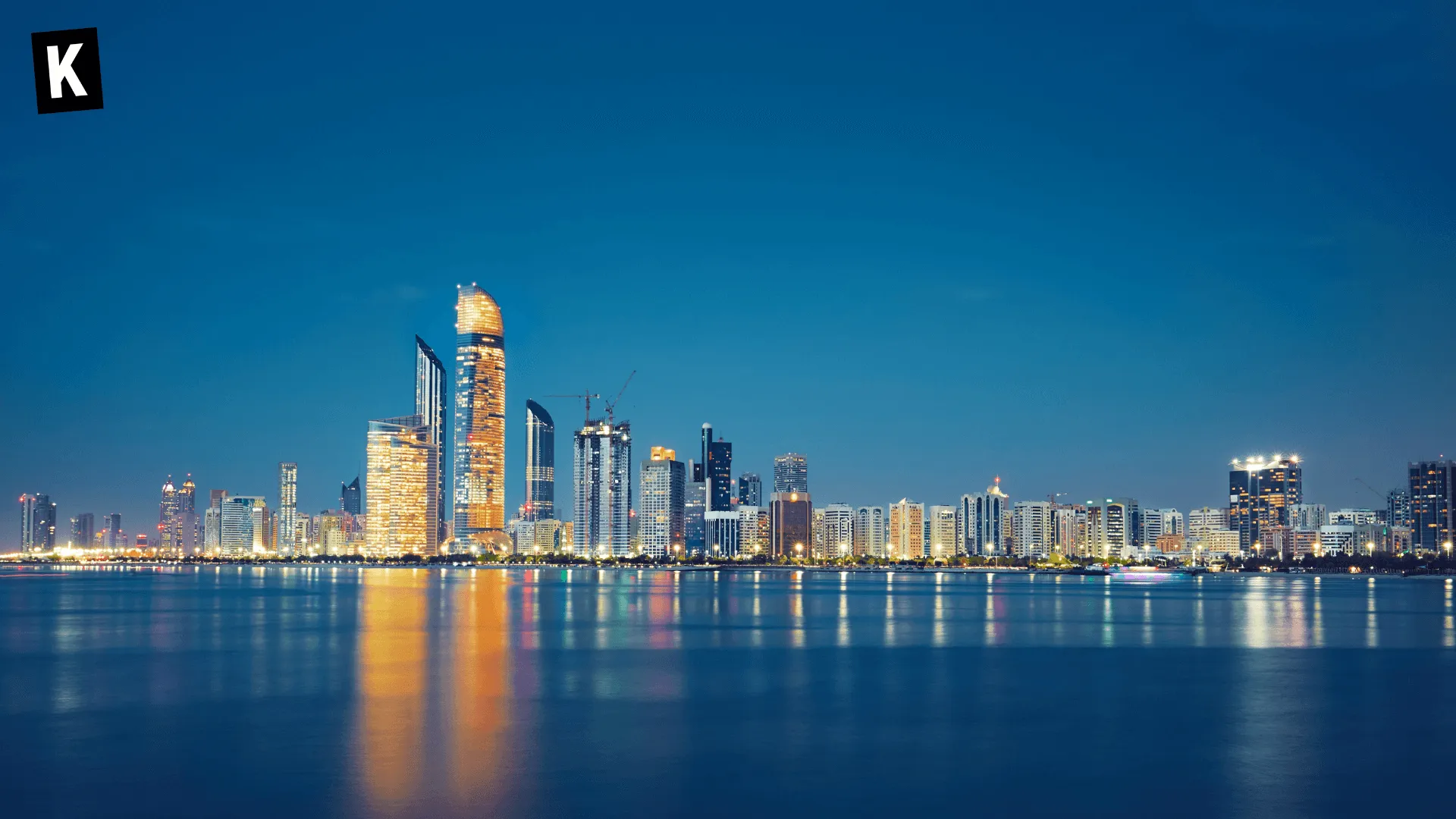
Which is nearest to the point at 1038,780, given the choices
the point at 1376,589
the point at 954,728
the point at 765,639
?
the point at 954,728

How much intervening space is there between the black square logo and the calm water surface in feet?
47.1

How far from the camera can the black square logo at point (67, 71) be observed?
12.1m

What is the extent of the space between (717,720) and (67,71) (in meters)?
26.6

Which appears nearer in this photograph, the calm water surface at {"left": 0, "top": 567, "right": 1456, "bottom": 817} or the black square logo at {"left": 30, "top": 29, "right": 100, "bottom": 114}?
the black square logo at {"left": 30, "top": 29, "right": 100, "bottom": 114}

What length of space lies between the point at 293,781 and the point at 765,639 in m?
42.9

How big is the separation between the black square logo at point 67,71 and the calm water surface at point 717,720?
1435cm

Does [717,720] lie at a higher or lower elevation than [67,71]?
lower

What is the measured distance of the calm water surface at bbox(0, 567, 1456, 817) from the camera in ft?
79.6

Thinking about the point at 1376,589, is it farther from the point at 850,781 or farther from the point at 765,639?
the point at 850,781

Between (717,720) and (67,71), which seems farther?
(717,720)

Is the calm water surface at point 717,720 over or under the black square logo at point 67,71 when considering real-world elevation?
under

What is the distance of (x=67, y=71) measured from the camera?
39.7 feet

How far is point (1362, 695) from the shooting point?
4306cm

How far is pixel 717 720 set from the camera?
34.8m
